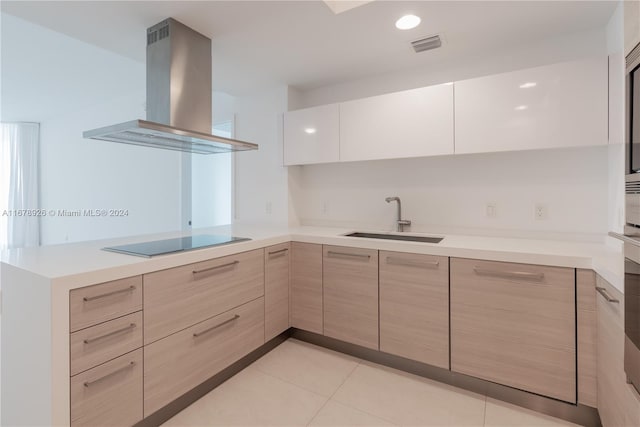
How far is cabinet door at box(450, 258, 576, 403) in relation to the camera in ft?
5.05

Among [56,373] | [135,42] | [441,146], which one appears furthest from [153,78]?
[441,146]

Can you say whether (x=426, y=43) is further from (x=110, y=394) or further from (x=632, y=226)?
(x=110, y=394)

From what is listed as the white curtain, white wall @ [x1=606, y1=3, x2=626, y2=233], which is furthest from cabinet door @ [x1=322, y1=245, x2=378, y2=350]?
the white curtain

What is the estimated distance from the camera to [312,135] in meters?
2.61

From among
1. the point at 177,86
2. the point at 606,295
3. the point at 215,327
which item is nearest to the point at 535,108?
the point at 606,295

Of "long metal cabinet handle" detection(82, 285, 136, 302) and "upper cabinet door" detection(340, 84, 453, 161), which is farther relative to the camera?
"upper cabinet door" detection(340, 84, 453, 161)

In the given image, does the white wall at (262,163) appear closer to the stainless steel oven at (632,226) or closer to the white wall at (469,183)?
the white wall at (469,183)

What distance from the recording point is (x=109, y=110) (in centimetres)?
439

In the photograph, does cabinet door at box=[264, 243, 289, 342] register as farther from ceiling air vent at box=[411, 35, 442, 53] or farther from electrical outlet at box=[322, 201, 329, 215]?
ceiling air vent at box=[411, 35, 442, 53]

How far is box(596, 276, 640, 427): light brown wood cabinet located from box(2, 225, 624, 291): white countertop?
0.09 m

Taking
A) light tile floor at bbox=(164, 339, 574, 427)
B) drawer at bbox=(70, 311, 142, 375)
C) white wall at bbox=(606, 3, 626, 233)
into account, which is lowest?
light tile floor at bbox=(164, 339, 574, 427)

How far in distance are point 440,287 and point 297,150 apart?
5.17 ft

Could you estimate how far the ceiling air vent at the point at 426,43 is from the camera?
202 cm

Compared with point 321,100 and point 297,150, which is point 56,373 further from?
point 321,100
